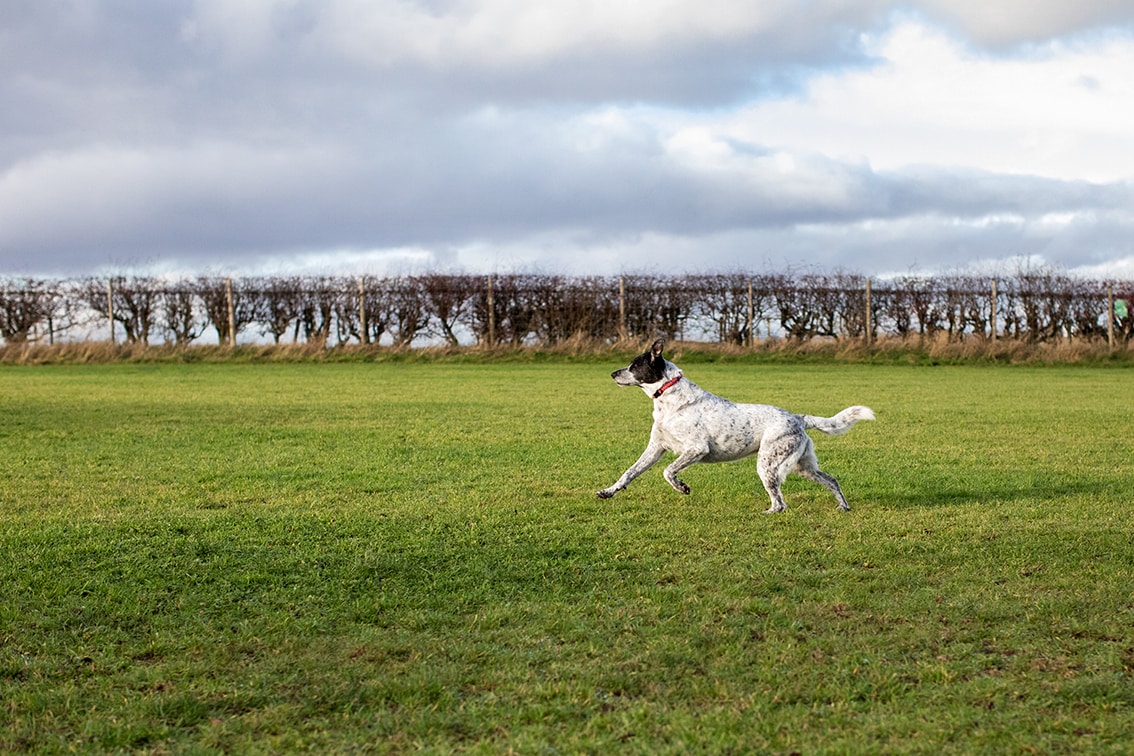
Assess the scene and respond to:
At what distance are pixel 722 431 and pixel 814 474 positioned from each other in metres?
0.80

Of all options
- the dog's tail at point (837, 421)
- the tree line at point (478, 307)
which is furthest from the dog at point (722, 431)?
the tree line at point (478, 307)

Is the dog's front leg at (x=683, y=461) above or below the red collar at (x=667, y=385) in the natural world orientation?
below

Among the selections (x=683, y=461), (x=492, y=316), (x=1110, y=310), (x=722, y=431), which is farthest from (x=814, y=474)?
(x=1110, y=310)

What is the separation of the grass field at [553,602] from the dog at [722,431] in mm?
343

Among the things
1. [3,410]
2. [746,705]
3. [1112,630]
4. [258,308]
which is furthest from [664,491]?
[258,308]

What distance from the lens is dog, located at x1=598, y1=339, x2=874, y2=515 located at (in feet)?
26.1

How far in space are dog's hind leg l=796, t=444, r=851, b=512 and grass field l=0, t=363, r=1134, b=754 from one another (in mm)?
239

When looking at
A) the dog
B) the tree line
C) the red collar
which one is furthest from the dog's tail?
the tree line

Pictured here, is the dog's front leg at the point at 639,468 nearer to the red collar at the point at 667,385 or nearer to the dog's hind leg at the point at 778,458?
the red collar at the point at 667,385

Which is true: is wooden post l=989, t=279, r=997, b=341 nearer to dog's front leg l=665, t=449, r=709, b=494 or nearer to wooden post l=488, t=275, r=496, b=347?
wooden post l=488, t=275, r=496, b=347

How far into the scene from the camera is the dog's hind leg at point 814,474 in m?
8.11

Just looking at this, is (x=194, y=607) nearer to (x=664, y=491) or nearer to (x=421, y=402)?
(x=664, y=491)

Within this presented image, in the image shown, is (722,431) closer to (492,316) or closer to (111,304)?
(492,316)

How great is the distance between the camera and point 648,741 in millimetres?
3838
